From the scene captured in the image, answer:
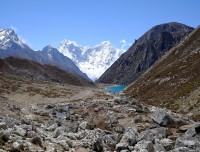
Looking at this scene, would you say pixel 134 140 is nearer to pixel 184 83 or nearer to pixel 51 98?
pixel 184 83

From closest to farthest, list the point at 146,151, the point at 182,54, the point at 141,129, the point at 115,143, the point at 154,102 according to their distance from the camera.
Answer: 1. the point at 146,151
2. the point at 115,143
3. the point at 141,129
4. the point at 154,102
5. the point at 182,54

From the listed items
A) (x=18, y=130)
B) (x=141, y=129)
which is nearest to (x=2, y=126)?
(x=18, y=130)

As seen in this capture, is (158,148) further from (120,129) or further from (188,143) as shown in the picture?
(120,129)

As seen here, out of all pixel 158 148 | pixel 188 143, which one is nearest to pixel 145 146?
pixel 158 148

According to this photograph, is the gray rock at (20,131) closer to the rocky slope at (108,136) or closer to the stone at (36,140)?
the rocky slope at (108,136)

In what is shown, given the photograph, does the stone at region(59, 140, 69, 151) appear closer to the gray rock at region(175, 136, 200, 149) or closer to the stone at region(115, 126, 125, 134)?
the gray rock at region(175, 136, 200, 149)

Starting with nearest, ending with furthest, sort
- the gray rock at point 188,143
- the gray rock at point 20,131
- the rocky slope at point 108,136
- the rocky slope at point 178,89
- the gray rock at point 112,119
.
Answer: the rocky slope at point 108,136 < the gray rock at point 20,131 < the gray rock at point 188,143 < the gray rock at point 112,119 < the rocky slope at point 178,89

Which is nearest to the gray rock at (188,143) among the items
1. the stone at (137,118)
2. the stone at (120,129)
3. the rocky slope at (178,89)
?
the stone at (120,129)

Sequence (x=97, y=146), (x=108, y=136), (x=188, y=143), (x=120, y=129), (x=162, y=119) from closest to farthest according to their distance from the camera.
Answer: (x=188, y=143), (x=97, y=146), (x=108, y=136), (x=120, y=129), (x=162, y=119)

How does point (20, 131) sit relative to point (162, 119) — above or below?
below

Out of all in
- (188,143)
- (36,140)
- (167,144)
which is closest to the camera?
(36,140)

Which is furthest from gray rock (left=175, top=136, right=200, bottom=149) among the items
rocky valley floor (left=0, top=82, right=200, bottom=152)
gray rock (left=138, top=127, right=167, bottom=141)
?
gray rock (left=138, top=127, right=167, bottom=141)
